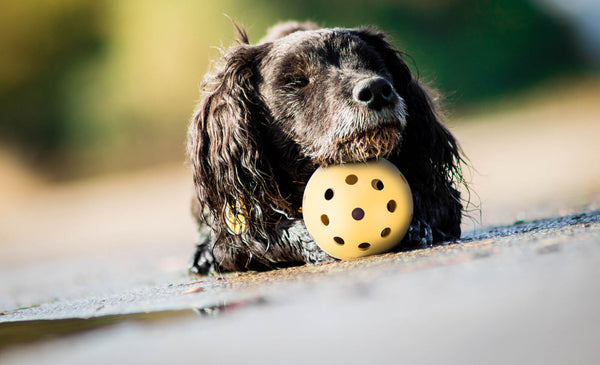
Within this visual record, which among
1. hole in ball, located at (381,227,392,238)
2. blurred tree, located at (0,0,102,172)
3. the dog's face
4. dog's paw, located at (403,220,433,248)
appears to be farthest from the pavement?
blurred tree, located at (0,0,102,172)

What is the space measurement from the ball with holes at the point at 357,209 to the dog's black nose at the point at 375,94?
313mm

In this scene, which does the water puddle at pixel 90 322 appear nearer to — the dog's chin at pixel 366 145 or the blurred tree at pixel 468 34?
the dog's chin at pixel 366 145

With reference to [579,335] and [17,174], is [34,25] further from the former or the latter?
[579,335]

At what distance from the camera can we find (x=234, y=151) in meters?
3.80

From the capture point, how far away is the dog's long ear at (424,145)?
4.07m

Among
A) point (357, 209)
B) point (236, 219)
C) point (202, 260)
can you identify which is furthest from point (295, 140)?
point (202, 260)

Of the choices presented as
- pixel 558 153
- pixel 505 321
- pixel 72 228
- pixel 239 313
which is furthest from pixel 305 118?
pixel 72 228

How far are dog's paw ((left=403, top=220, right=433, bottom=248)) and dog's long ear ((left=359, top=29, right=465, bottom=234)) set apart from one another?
41 cm

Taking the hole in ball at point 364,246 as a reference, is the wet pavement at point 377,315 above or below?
below

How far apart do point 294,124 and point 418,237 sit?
978mm

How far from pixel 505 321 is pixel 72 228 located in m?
12.6

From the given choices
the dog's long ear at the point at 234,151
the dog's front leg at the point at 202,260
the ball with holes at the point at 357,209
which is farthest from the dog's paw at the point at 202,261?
the ball with holes at the point at 357,209

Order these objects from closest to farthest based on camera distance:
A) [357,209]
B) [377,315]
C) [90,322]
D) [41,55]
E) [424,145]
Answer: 1. [377,315]
2. [90,322]
3. [357,209]
4. [424,145]
5. [41,55]

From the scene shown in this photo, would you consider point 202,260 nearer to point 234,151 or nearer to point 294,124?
point 234,151
